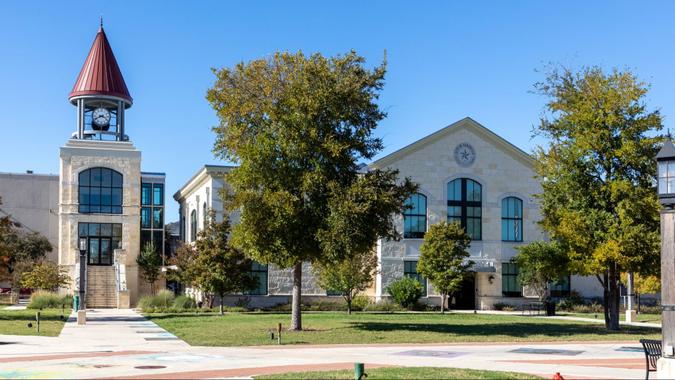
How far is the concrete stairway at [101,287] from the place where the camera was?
5475 cm

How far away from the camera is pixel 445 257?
4969cm

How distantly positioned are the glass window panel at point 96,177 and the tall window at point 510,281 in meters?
28.6

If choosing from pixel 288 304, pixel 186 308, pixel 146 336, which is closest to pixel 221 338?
pixel 146 336

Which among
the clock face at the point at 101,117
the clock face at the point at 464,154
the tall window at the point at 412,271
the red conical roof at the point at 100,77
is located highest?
the red conical roof at the point at 100,77

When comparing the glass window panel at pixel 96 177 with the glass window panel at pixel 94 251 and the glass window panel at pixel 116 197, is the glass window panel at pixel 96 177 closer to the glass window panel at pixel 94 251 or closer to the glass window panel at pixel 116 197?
the glass window panel at pixel 116 197

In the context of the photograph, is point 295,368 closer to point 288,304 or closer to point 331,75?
point 331,75

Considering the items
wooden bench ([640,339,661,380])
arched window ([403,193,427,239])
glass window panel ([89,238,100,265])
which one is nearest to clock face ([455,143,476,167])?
arched window ([403,193,427,239])

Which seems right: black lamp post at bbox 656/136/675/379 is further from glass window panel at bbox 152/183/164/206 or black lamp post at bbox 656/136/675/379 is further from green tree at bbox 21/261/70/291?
glass window panel at bbox 152/183/164/206

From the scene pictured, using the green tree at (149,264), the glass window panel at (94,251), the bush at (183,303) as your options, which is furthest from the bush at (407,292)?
the glass window panel at (94,251)

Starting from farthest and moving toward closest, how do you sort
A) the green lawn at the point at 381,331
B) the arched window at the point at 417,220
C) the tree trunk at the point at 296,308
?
1. the arched window at the point at 417,220
2. the tree trunk at the point at 296,308
3. the green lawn at the point at 381,331

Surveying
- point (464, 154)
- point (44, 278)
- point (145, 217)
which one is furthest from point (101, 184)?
point (464, 154)

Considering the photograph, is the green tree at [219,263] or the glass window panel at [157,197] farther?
the glass window panel at [157,197]

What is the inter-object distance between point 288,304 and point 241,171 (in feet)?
71.4

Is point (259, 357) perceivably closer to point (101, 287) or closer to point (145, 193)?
point (101, 287)
